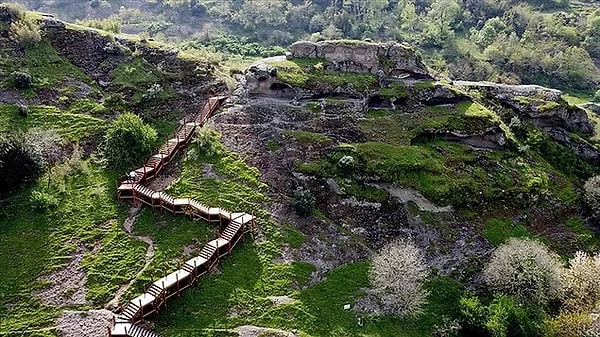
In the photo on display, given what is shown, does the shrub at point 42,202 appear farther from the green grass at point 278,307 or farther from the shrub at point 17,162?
the green grass at point 278,307

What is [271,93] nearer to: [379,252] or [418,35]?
[379,252]

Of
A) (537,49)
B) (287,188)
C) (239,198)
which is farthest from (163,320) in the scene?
(537,49)

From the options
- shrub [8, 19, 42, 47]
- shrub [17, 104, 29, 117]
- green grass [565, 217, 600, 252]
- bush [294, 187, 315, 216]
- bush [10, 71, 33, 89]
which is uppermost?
shrub [8, 19, 42, 47]

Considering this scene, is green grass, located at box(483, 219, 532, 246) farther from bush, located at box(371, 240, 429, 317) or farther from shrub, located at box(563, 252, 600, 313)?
bush, located at box(371, 240, 429, 317)

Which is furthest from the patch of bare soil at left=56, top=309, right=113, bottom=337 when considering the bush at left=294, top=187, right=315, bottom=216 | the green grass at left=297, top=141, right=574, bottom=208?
the green grass at left=297, top=141, right=574, bottom=208

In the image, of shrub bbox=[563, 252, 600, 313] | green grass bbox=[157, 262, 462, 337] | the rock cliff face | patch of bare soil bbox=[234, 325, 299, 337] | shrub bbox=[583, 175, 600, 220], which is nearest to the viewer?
patch of bare soil bbox=[234, 325, 299, 337]

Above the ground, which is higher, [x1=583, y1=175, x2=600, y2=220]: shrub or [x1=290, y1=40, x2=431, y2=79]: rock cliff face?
[x1=290, y1=40, x2=431, y2=79]: rock cliff face
